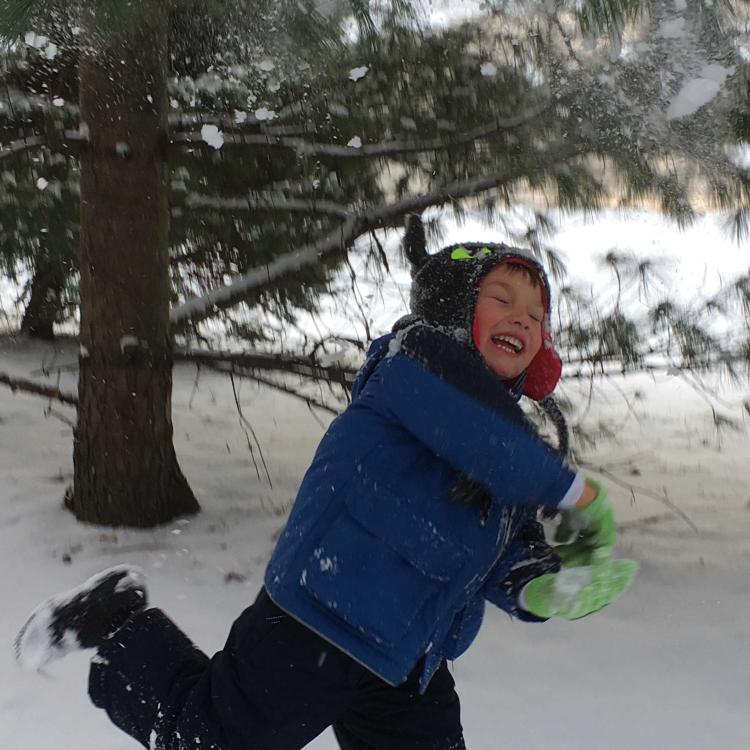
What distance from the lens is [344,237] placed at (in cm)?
309

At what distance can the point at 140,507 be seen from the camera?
3.21 meters

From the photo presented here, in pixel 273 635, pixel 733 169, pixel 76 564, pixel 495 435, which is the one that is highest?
pixel 733 169

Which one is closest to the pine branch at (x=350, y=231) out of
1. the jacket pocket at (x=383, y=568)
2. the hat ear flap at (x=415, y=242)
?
the hat ear flap at (x=415, y=242)

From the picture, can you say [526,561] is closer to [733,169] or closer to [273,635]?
[273,635]

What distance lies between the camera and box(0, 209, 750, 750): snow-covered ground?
7.13 feet

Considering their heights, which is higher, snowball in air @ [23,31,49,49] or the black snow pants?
snowball in air @ [23,31,49,49]

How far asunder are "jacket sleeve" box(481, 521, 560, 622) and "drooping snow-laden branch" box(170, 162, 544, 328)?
1.64m

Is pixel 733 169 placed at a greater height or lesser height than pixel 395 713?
greater

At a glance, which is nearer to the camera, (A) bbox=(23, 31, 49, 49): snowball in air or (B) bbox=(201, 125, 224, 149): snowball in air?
(A) bbox=(23, 31, 49, 49): snowball in air

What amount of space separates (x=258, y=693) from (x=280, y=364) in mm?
1755

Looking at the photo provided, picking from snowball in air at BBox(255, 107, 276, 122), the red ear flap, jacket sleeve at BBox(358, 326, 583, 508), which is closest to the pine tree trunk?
snowball in air at BBox(255, 107, 276, 122)

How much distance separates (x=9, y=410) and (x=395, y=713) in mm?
4152

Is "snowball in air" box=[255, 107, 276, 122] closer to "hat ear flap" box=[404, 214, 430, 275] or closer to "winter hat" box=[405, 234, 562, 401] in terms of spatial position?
"hat ear flap" box=[404, 214, 430, 275]

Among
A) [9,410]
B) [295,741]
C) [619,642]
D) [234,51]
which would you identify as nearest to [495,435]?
[295,741]
